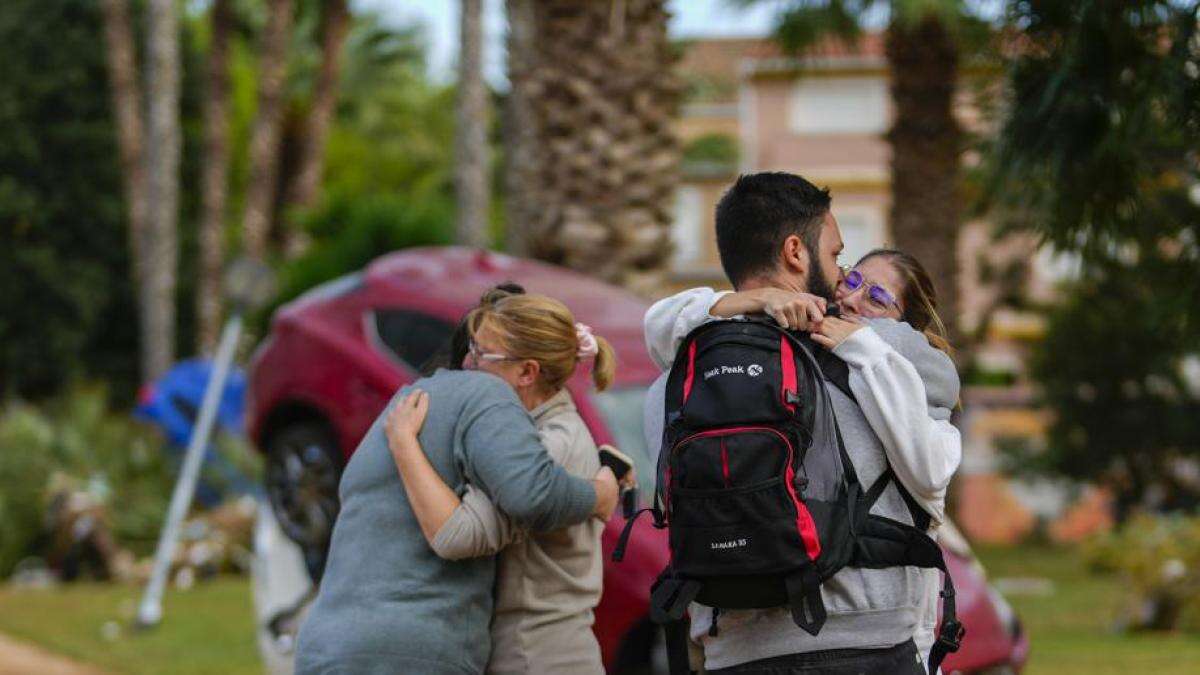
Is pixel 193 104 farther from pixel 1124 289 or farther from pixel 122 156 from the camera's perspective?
pixel 1124 289

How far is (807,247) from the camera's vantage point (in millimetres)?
3547

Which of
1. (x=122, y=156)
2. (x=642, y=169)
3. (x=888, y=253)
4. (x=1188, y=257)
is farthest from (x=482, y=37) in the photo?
(x=888, y=253)

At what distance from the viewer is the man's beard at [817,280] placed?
3553 mm

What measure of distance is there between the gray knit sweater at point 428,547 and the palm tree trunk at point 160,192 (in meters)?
21.6

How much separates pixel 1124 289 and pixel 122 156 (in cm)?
1493

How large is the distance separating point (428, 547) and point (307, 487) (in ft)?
11.8

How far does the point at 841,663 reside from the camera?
3359 millimetres

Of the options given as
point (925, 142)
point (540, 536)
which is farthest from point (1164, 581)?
point (540, 536)

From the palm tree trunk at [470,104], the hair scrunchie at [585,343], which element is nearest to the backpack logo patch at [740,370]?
the hair scrunchie at [585,343]

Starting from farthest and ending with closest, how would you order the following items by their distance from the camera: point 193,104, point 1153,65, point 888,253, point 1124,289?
point 193,104 → point 1124,289 → point 1153,65 → point 888,253

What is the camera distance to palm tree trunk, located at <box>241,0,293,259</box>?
2714 cm

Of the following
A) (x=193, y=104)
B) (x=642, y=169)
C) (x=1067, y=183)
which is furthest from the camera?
(x=193, y=104)

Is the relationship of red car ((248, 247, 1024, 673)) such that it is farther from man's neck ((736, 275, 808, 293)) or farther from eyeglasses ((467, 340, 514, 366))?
man's neck ((736, 275, 808, 293))

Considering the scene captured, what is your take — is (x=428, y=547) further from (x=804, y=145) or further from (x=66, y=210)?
(x=804, y=145)
